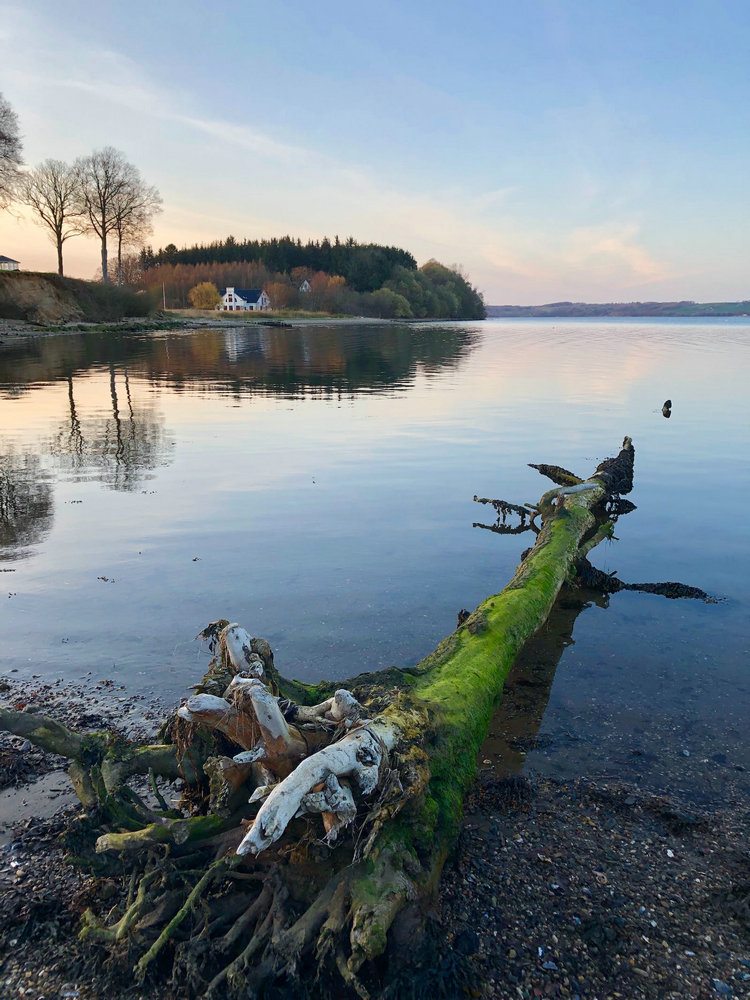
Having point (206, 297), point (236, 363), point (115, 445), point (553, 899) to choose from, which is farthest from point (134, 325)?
point (553, 899)

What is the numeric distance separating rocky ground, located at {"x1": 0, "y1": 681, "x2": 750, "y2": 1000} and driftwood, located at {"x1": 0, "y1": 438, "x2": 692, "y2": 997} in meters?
0.30

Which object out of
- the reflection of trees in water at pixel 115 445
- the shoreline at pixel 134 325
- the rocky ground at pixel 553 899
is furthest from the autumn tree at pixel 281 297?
the rocky ground at pixel 553 899

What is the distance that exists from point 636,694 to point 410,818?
12.9 feet

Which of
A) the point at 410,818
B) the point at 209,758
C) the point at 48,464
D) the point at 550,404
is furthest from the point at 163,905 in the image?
the point at 550,404

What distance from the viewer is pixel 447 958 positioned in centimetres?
396

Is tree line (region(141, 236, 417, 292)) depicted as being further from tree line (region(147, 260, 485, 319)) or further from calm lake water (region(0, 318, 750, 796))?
calm lake water (region(0, 318, 750, 796))

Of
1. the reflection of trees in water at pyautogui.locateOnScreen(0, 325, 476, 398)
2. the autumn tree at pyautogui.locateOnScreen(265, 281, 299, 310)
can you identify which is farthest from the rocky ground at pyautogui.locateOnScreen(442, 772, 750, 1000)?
the autumn tree at pyautogui.locateOnScreen(265, 281, 299, 310)

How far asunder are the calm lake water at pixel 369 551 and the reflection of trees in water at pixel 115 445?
0.12 metres

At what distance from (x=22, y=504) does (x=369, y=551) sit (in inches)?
287

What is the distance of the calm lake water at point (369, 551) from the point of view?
285 inches

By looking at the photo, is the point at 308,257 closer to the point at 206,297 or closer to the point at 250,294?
the point at 250,294

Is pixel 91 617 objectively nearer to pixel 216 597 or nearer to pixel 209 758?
pixel 216 597

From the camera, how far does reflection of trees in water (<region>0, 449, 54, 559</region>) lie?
442 inches

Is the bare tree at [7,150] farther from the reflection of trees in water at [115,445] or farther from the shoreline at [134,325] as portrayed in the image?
the reflection of trees in water at [115,445]
